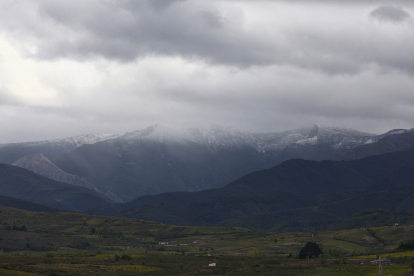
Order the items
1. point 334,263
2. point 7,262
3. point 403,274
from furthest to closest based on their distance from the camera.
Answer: point 7,262 < point 334,263 < point 403,274

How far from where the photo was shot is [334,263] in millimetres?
148750

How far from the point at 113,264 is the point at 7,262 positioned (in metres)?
28.7

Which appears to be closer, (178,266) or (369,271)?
(369,271)

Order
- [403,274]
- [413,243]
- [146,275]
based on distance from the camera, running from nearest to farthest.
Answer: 1. [403,274]
2. [146,275]
3. [413,243]

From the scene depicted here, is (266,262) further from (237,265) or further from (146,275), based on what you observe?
(146,275)

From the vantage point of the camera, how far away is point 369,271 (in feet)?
413

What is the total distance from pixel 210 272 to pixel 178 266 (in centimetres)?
1944

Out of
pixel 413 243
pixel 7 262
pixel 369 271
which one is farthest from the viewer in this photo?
pixel 413 243

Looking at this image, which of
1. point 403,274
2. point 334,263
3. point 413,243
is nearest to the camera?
point 403,274

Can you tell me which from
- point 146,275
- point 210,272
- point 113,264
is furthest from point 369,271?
point 113,264

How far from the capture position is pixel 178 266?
523 feet

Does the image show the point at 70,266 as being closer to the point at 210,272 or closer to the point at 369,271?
the point at 210,272

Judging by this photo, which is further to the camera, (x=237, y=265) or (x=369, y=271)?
(x=237, y=265)

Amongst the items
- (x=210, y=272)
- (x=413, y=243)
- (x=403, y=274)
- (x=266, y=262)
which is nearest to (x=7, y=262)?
(x=210, y=272)
